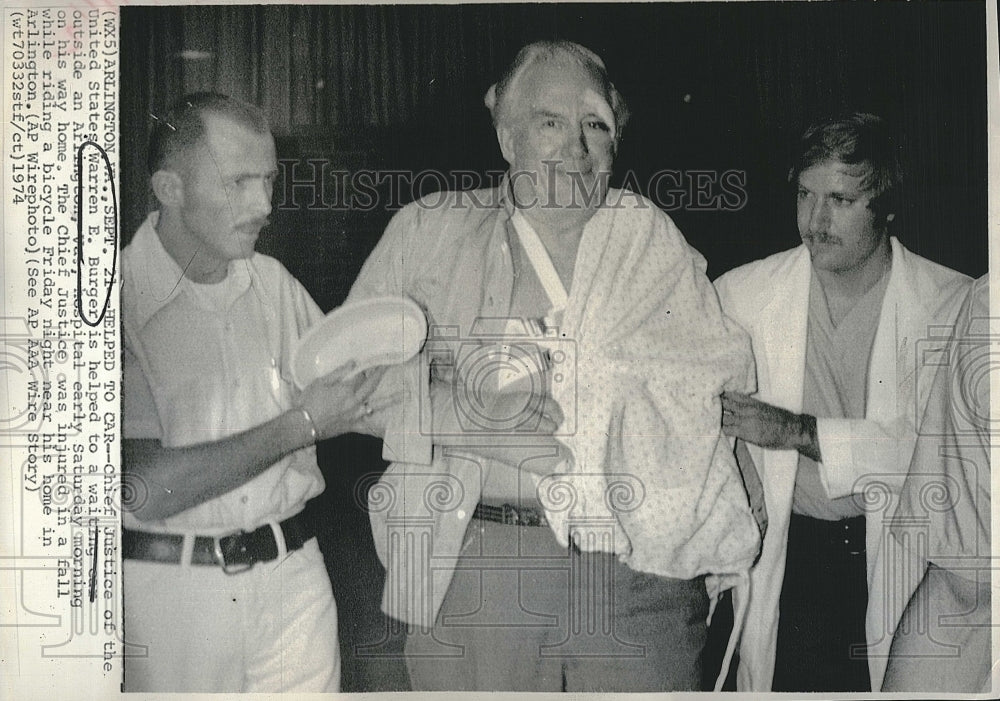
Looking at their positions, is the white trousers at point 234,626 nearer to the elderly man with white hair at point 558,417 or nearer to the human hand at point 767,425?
the elderly man with white hair at point 558,417

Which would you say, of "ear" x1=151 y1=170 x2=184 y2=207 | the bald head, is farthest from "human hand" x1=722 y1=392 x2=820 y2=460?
"ear" x1=151 y1=170 x2=184 y2=207

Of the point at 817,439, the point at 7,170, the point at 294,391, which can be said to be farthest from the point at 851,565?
the point at 7,170

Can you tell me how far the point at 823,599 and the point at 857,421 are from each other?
19.4 inches

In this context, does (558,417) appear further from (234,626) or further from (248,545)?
(234,626)

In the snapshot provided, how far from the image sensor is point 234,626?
2.48 metres

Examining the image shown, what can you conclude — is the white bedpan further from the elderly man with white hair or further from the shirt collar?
the shirt collar

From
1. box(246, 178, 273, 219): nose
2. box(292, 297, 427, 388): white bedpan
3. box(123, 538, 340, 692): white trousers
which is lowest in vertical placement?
box(123, 538, 340, 692): white trousers

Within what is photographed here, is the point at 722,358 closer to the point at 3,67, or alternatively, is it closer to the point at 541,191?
the point at 541,191

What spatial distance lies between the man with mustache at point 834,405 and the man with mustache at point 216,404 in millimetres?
1101

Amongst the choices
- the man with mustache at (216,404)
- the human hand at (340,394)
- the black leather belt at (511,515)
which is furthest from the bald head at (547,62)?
the black leather belt at (511,515)

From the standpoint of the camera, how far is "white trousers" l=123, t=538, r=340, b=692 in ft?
8.10

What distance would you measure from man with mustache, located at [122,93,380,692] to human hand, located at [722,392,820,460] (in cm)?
97

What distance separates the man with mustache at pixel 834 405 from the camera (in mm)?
2490

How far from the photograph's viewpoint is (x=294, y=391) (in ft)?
8.08
